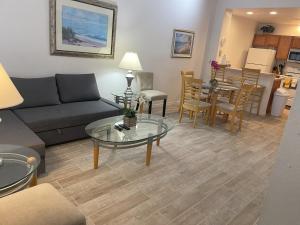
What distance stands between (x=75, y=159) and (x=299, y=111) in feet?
7.91

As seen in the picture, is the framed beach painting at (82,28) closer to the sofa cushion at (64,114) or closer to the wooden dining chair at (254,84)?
the sofa cushion at (64,114)

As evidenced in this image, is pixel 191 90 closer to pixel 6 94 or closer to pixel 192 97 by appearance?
pixel 192 97

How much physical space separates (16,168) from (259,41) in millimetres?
7905

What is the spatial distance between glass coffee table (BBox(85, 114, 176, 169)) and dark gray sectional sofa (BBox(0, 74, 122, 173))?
42cm

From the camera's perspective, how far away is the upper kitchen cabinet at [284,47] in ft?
23.0

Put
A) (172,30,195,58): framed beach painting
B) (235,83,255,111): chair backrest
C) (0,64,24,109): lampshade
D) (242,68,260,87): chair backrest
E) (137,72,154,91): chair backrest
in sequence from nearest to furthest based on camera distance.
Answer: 1. (0,64,24,109): lampshade
2. (235,83,255,111): chair backrest
3. (137,72,154,91): chair backrest
4. (172,30,195,58): framed beach painting
5. (242,68,260,87): chair backrest

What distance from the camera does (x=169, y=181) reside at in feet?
8.34

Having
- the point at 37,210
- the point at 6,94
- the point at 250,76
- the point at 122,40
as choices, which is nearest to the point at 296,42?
the point at 250,76

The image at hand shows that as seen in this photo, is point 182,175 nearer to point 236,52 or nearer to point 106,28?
point 106,28

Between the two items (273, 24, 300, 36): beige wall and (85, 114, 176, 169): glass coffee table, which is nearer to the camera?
(85, 114, 176, 169): glass coffee table

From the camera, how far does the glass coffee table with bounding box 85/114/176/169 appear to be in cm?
248

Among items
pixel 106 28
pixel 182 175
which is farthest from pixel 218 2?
pixel 182 175

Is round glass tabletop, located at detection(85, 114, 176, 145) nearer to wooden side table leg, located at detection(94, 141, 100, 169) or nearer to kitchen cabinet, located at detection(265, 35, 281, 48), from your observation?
wooden side table leg, located at detection(94, 141, 100, 169)

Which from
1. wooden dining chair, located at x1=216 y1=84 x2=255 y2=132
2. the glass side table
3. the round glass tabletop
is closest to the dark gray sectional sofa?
the glass side table
